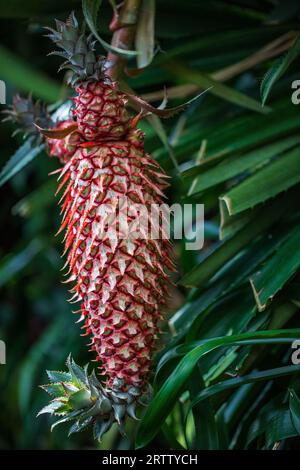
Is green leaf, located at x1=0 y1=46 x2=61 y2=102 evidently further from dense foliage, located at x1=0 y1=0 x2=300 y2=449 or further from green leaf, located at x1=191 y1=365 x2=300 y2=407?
green leaf, located at x1=191 y1=365 x2=300 y2=407

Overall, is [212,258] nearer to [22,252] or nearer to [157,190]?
[157,190]

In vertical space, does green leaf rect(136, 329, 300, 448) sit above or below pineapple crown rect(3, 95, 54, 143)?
below

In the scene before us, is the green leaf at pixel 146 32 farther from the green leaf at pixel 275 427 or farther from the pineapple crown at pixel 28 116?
the green leaf at pixel 275 427

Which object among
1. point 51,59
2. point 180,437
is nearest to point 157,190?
point 180,437

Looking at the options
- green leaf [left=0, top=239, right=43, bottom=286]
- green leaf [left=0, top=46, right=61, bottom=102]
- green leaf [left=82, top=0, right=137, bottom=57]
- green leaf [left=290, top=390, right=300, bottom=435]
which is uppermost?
green leaf [left=0, top=46, right=61, bottom=102]

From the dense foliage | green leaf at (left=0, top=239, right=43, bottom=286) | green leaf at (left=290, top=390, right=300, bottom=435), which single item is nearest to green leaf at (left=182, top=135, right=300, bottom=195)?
the dense foliage

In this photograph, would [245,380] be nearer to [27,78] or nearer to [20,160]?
[20,160]
